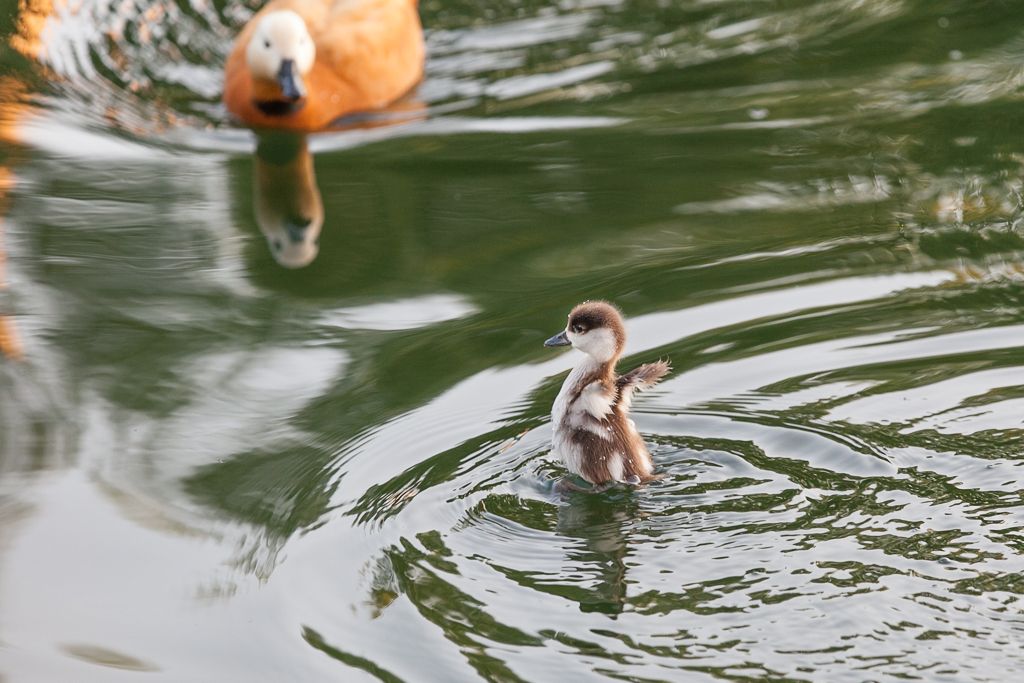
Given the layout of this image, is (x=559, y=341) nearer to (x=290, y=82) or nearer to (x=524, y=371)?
(x=524, y=371)

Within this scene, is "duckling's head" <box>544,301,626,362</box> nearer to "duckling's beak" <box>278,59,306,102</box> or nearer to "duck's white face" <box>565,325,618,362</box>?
"duck's white face" <box>565,325,618,362</box>

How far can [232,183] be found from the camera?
7.48 m

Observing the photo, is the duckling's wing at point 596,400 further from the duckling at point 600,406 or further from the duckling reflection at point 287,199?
the duckling reflection at point 287,199

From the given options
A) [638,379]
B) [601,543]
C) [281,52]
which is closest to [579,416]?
[638,379]

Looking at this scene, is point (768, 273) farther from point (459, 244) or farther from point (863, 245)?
point (459, 244)

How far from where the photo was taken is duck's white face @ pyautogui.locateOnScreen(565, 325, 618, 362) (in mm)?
5121

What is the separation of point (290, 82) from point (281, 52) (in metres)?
0.28

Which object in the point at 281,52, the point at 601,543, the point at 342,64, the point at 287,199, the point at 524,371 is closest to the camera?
the point at 601,543

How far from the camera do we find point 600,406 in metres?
5.04

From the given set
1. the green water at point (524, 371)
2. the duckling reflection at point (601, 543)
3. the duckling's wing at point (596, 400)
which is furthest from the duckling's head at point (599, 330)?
the duckling reflection at point (601, 543)

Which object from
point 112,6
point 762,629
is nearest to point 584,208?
point 762,629

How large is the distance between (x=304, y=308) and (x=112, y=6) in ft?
15.1

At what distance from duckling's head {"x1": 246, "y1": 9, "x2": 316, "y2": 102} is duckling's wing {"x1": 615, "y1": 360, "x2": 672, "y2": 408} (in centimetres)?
368

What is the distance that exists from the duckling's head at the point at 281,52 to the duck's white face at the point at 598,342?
3.53 meters
